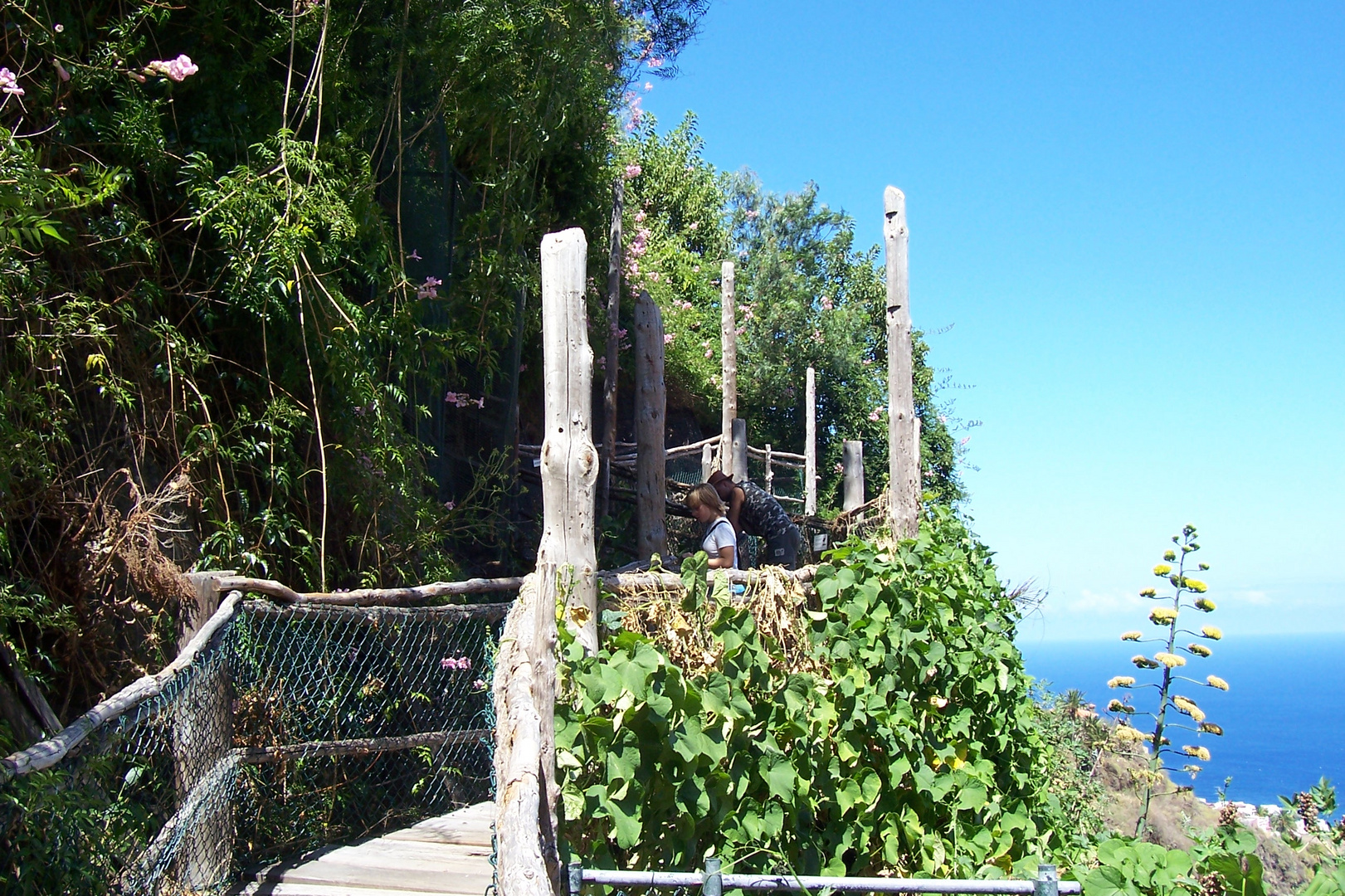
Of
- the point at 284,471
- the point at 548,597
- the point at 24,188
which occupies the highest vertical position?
the point at 24,188

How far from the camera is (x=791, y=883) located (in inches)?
108

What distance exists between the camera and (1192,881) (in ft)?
8.58

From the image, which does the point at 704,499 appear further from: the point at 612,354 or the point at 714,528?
the point at 612,354

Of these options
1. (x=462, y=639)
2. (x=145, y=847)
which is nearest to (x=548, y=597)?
(x=145, y=847)

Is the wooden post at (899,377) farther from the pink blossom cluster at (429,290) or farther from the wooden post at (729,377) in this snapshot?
the wooden post at (729,377)

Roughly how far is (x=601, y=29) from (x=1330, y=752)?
23562 cm

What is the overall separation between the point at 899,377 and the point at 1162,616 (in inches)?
106

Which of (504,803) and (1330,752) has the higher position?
(504,803)

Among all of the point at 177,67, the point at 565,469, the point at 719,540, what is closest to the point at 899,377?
the point at 719,540

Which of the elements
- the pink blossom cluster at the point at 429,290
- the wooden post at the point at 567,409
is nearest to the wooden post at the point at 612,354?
the pink blossom cluster at the point at 429,290

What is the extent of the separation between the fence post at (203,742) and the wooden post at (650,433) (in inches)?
146

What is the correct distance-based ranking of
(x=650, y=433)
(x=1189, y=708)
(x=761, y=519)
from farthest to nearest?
1. (x=650, y=433)
2. (x=761, y=519)
3. (x=1189, y=708)

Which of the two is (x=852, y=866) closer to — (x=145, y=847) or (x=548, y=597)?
(x=548, y=597)

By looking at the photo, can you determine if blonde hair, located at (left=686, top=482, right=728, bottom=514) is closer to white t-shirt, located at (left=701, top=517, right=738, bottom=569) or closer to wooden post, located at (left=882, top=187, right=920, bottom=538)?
white t-shirt, located at (left=701, top=517, right=738, bottom=569)
